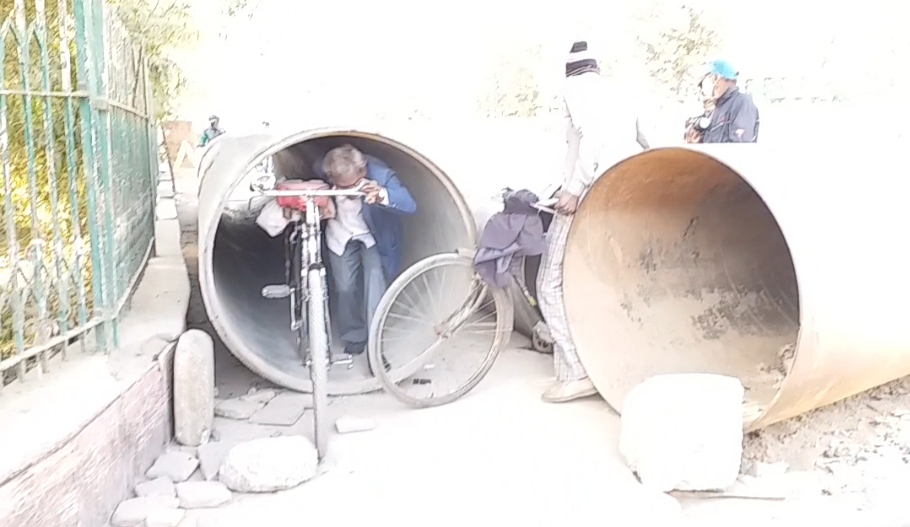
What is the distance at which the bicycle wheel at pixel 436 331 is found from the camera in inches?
187

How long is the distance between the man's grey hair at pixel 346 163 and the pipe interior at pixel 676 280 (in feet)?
4.68

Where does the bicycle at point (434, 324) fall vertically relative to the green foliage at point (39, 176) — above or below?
below

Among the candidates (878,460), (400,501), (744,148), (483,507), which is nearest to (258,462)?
(400,501)

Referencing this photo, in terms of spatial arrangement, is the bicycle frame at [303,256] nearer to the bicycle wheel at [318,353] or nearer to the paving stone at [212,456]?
the bicycle wheel at [318,353]

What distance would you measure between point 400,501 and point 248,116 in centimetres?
1244

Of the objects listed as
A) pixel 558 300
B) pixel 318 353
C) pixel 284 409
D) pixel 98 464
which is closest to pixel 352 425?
pixel 284 409

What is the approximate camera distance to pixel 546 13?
49.9 feet

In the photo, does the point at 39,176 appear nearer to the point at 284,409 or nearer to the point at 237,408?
the point at 237,408

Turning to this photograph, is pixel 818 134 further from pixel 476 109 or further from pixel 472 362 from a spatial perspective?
pixel 476 109

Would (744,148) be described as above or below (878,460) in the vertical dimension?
above

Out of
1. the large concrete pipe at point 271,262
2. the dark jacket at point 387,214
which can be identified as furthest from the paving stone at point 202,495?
the dark jacket at point 387,214

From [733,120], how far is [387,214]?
96.9 inches

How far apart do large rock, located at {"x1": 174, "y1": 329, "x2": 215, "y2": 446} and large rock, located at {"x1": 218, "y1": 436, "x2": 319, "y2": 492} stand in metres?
0.39

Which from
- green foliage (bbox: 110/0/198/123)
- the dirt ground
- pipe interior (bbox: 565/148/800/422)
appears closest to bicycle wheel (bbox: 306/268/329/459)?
the dirt ground
